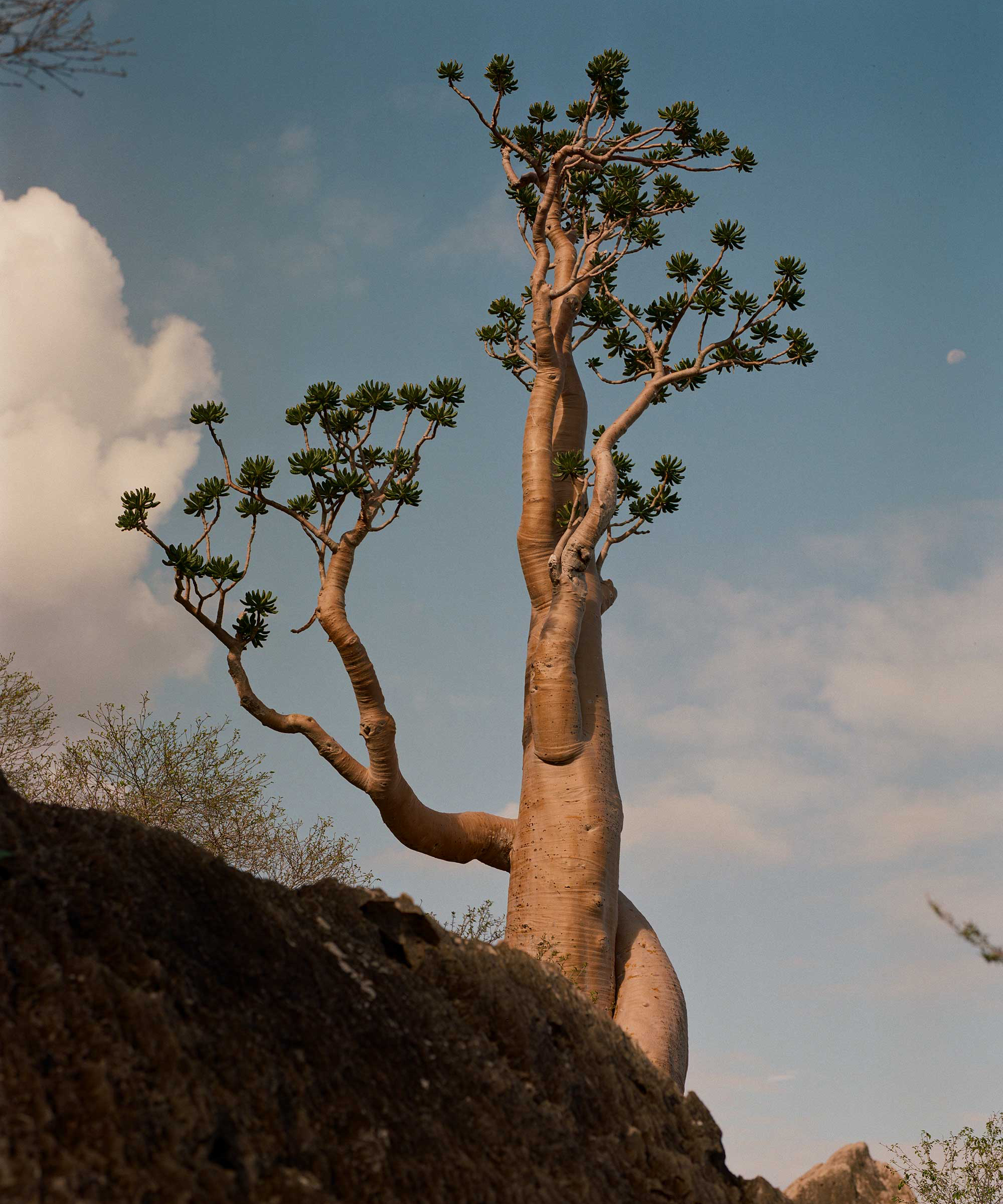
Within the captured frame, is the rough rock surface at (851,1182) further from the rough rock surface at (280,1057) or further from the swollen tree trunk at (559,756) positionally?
the rough rock surface at (280,1057)

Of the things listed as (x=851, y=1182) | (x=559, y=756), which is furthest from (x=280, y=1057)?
(x=559, y=756)

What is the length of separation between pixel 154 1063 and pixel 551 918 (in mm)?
8815

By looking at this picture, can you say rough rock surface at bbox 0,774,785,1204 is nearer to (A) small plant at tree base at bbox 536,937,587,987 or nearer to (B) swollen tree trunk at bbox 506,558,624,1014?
(A) small plant at tree base at bbox 536,937,587,987

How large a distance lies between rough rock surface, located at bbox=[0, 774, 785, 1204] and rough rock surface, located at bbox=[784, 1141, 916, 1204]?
4.53 metres

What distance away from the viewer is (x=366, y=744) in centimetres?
1260

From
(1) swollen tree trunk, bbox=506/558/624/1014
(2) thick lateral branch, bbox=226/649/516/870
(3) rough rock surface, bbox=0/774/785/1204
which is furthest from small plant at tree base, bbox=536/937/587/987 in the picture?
(3) rough rock surface, bbox=0/774/785/1204

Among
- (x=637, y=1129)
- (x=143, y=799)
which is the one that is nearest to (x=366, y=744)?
(x=143, y=799)

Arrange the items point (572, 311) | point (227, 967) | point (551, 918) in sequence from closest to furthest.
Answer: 1. point (227, 967)
2. point (551, 918)
3. point (572, 311)

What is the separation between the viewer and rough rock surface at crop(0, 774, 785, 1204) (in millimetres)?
2879

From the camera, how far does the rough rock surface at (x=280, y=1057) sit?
9.45ft

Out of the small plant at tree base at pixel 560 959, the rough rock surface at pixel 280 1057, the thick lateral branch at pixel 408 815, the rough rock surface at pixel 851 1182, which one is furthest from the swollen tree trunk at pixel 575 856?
the rough rock surface at pixel 280 1057

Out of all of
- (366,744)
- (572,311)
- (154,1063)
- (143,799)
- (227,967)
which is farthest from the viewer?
(143,799)

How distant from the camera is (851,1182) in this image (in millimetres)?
8977

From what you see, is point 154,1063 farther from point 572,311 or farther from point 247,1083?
point 572,311
